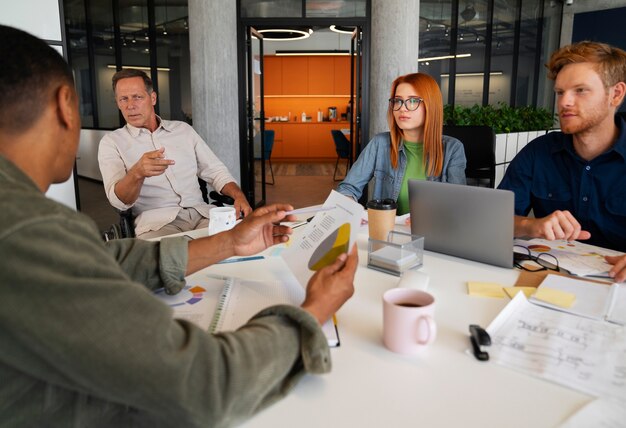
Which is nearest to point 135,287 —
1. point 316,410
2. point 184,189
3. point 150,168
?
point 316,410

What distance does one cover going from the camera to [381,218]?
1694 millimetres

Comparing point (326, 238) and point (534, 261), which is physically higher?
point (326, 238)

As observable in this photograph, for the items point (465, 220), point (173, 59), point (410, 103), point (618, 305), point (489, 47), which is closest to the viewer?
point (618, 305)

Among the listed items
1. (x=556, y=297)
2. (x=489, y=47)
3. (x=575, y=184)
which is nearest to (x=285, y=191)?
(x=489, y=47)

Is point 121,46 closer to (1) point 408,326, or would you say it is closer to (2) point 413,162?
(2) point 413,162

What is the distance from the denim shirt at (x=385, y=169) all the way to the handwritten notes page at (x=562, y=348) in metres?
1.51

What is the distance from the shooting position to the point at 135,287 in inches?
24.8

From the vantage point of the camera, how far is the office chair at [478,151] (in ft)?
10.7

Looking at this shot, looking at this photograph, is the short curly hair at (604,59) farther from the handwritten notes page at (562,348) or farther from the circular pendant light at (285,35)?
the circular pendant light at (285,35)

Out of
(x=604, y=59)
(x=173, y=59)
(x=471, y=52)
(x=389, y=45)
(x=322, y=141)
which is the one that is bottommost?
(x=322, y=141)

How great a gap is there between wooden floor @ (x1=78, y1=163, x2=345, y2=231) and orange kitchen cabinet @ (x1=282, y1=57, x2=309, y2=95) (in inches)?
109

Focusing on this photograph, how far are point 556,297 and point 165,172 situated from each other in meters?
2.26

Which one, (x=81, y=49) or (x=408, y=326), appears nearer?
(x=408, y=326)

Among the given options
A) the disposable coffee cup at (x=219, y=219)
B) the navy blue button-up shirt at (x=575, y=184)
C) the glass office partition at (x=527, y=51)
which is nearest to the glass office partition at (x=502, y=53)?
the glass office partition at (x=527, y=51)
